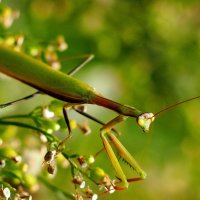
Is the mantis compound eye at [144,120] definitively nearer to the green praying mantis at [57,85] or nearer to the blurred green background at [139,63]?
the green praying mantis at [57,85]

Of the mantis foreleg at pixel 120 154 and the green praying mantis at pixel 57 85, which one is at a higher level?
the green praying mantis at pixel 57 85

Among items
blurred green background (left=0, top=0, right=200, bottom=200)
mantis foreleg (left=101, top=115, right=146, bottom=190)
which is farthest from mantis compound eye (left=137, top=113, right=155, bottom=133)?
blurred green background (left=0, top=0, right=200, bottom=200)

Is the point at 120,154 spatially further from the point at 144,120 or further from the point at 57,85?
the point at 57,85

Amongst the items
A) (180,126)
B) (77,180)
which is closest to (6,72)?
(77,180)

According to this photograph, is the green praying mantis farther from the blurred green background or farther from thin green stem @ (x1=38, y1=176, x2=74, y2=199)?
the blurred green background

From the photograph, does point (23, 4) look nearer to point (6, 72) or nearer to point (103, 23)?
point (103, 23)

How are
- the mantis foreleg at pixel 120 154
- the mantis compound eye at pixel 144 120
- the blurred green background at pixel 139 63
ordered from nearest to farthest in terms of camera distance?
the mantis foreleg at pixel 120 154, the mantis compound eye at pixel 144 120, the blurred green background at pixel 139 63

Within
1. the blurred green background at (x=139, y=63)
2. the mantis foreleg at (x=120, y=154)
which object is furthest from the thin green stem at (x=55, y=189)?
the blurred green background at (x=139, y=63)

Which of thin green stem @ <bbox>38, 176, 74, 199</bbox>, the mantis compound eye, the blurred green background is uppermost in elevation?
the blurred green background

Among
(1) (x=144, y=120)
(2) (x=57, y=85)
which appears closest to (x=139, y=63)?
(1) (x=144, y=120)

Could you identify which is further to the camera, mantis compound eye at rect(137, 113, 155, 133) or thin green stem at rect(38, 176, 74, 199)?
mantis compound eye at rect(137, 113, 155, 133)
